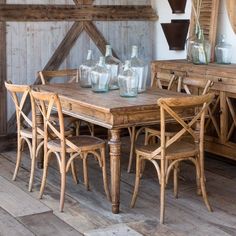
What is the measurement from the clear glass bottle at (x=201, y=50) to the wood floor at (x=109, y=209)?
1.25m

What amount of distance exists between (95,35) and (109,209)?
2978 mm

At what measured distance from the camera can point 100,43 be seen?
6816 mm

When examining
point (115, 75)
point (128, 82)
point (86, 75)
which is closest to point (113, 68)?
point (115, 75)

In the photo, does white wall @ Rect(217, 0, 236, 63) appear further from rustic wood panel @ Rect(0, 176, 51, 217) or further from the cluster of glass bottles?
rustic wood panel @ Rect(0, 176, 51, 217)

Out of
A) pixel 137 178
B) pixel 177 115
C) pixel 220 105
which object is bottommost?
pixel 137 178

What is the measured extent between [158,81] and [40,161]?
1.47 metres

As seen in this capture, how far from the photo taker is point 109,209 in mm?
4359

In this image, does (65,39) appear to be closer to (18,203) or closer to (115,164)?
(18,203)

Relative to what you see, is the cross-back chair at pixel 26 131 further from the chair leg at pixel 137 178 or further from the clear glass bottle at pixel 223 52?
the clear glass bottle at pixel 223 52

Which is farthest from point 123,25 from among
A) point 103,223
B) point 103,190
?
point 103,223

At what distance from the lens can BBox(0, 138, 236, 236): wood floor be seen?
395cm

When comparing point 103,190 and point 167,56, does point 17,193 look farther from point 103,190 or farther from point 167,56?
point 167,56

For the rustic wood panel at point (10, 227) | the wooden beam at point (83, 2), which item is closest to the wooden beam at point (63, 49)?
the wooden beam at point (83, 2)

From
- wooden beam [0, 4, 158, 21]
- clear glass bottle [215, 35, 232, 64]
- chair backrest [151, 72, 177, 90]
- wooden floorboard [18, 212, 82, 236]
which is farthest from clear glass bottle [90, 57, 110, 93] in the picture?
wooden beam [0, 4, 158, 21]
